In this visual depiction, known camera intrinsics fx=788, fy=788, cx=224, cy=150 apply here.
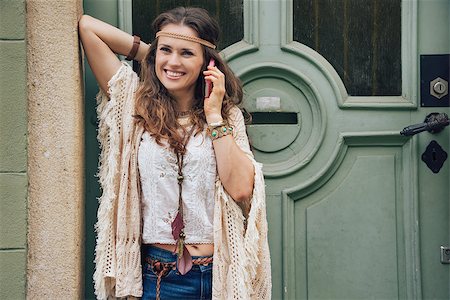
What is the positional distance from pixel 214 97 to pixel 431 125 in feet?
2.92

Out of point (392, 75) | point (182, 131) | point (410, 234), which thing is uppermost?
point (392, 75)

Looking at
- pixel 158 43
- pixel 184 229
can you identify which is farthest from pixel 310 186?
pixel 158 43

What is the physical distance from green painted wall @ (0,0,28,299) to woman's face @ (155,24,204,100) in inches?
17.9

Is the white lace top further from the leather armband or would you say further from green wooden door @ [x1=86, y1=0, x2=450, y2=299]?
green wooden door @ [x1=86, y1=0, x2=450, y2=299]

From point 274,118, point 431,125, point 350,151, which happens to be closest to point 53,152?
point 274,118

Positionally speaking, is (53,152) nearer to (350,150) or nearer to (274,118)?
(274,118)

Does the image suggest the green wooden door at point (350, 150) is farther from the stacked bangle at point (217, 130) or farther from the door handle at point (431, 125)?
the stacked bangle at point (217, 130)

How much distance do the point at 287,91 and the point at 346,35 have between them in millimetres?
312

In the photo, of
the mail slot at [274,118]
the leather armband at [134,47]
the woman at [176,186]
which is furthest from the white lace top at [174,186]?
the mail slot at [274,118]

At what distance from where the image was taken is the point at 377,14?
3.03 metres

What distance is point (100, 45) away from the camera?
2660 mm

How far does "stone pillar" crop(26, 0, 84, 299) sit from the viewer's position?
2.63 m

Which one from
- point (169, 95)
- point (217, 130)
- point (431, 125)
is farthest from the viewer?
point (431, 125)

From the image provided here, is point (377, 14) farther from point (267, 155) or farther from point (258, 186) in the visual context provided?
point (258, 186)
